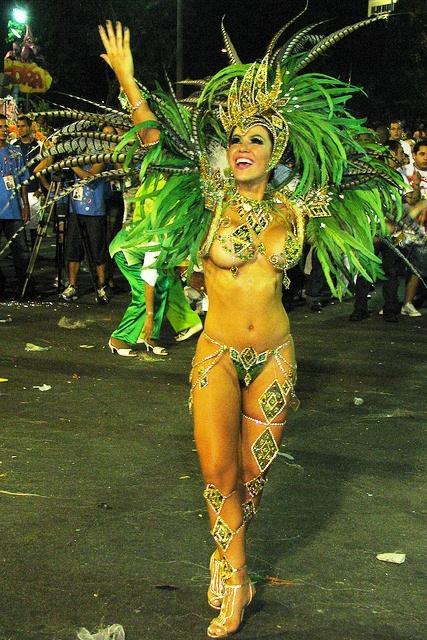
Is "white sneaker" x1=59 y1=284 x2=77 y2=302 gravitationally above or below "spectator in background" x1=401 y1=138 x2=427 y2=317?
below

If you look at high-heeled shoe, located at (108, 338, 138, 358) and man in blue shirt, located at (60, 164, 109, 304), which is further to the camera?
man in blue shirt, located at (60, 164, 109, 304)

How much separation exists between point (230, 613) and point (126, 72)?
92.2 inches

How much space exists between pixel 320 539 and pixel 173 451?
1.78 m

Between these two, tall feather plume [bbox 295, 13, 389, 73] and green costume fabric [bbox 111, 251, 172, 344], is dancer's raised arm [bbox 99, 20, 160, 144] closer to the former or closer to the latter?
tall feather plume [bbox 295, 13, 389, 73]

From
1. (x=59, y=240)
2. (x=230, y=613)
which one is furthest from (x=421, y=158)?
(x=230, y=613)

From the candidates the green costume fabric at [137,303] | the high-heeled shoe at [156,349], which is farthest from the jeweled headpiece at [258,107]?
the high-heeled shoe at [156,349]

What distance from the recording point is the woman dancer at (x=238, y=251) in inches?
182

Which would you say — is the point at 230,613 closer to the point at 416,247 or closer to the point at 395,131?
the point at 416,247

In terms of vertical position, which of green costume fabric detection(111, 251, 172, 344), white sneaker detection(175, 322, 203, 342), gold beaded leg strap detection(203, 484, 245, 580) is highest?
gold beaded leg strap detection(203, 484, 245, 580)

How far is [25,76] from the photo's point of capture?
820 inches

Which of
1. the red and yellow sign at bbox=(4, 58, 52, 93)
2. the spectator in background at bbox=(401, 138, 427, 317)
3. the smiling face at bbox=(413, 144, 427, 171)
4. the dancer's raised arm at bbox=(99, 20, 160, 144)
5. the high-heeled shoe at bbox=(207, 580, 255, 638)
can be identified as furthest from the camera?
the red and yellow sign at bbox=(4, 58, 52, 93)

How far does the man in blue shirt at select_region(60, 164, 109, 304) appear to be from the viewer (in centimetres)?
1378

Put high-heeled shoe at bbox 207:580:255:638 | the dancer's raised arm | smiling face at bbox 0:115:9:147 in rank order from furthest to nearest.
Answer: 1. smiling face at bbox 0:115:9:147
2. the dancer's raised arm
3. high-heeled shoe at bbox 207:580:255:638

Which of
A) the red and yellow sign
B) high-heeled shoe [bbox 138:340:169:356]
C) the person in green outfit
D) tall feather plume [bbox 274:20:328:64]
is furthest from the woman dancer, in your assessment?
the red and yellow sign
